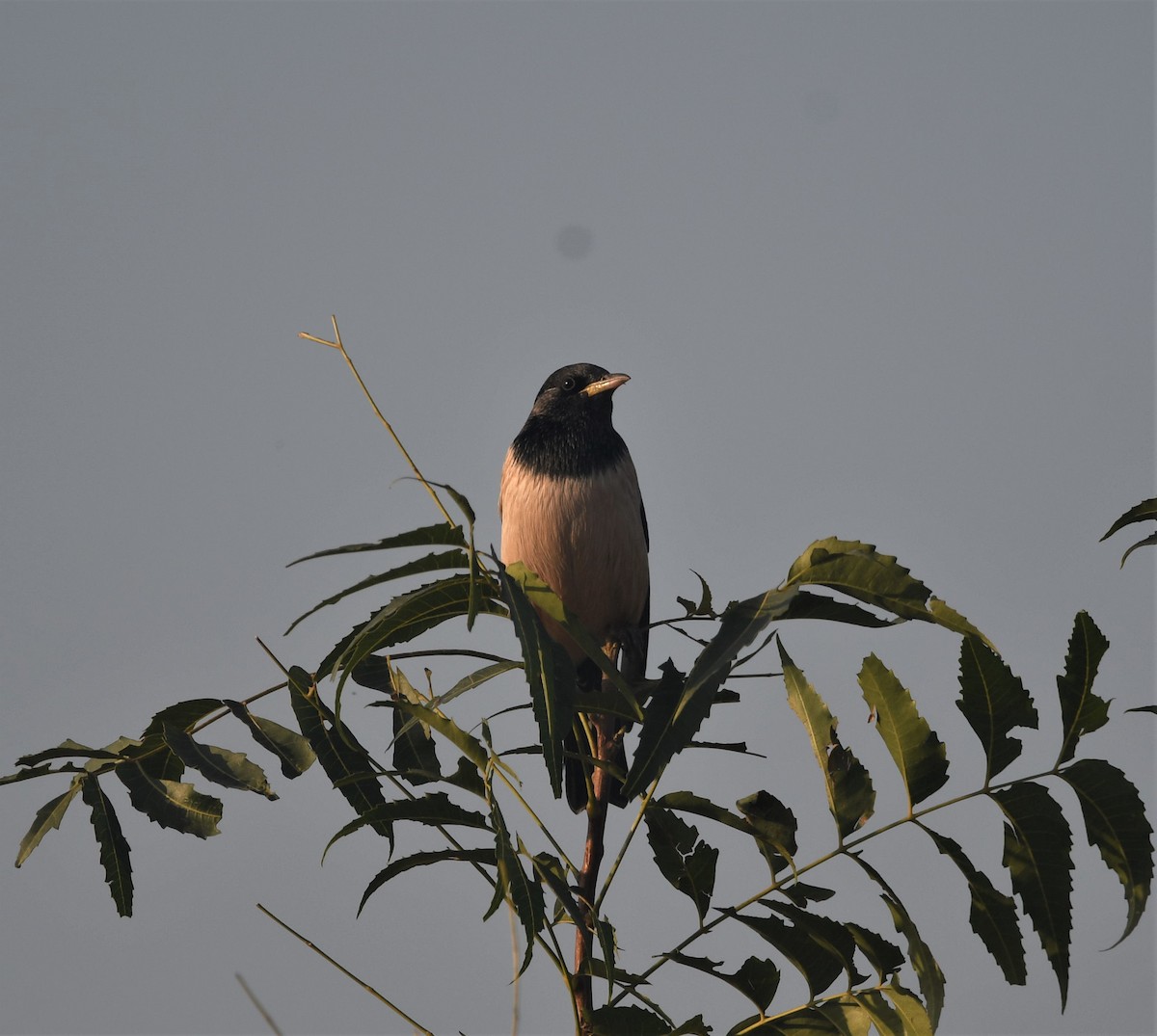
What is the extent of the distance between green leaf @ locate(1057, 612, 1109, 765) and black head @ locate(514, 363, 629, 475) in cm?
289

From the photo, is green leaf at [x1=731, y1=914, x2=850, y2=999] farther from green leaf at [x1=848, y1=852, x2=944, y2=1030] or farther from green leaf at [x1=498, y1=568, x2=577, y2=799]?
green leaf at [x1=498, y1=568, x2=577, y2=799]

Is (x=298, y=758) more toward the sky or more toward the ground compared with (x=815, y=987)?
more toward the sky

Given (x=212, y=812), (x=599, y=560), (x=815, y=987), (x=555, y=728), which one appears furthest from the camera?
(x=599, y=560)

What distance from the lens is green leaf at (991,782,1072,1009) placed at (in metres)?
2.42

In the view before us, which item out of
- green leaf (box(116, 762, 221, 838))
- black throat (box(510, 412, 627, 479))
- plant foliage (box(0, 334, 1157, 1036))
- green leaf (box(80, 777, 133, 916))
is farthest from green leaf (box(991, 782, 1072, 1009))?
black throat (box(510, 412, 627, 479))

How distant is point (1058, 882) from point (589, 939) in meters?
0.92

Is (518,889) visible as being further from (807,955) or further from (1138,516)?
(1138,516)

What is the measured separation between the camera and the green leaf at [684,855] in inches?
111

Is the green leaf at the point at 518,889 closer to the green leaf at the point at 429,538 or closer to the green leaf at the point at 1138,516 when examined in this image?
the green leaf at the point at 429,538

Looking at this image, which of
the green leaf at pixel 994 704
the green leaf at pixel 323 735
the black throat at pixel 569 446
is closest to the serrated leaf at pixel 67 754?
the green leaf at pixel 323 735

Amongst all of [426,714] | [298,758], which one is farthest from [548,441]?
[426,714]

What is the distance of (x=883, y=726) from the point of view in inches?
99.7

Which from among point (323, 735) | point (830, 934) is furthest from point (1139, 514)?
point (323, 735)

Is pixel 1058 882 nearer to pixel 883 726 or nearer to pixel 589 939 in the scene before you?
pixel 883 726
